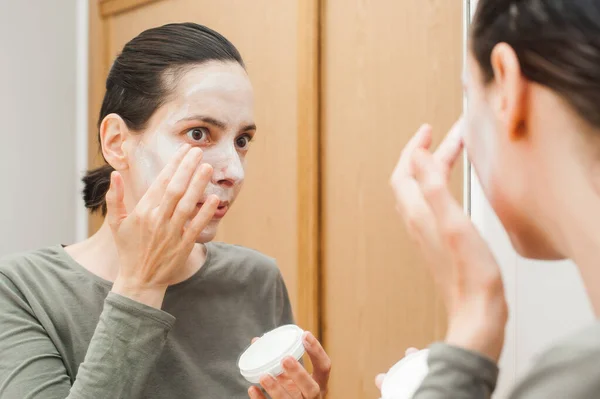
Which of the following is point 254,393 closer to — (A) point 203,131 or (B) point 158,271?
(B) point 158,271

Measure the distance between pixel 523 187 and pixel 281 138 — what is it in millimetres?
1065

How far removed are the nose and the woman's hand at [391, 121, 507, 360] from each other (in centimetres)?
39

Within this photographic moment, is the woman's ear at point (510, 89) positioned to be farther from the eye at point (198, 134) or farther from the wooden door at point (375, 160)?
the wooden door at point (375, 160)

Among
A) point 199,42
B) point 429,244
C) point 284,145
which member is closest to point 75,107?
point 284,145

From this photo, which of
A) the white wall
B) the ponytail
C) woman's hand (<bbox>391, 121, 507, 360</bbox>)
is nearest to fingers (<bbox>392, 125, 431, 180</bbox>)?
woman's hand (<bbox>391, 121, 507, 360</bbox>)

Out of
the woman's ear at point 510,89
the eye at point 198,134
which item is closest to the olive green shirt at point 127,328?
the eye at point 198,134

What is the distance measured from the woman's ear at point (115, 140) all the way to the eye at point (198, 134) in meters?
0.10

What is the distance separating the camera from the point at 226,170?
34.8 inches

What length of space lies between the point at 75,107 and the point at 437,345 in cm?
190

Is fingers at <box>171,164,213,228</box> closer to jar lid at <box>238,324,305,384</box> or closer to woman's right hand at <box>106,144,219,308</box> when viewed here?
woman's right hand at <box>106,144,219,308</box>

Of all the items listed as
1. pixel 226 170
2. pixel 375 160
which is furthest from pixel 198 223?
pixel 375 160

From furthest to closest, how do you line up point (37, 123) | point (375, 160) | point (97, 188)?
point (37, 123) < point (375, 160) < point (97, 188)

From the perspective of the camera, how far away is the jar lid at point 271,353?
0.73 metres

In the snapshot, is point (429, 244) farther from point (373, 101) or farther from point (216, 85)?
point (373, 101)
